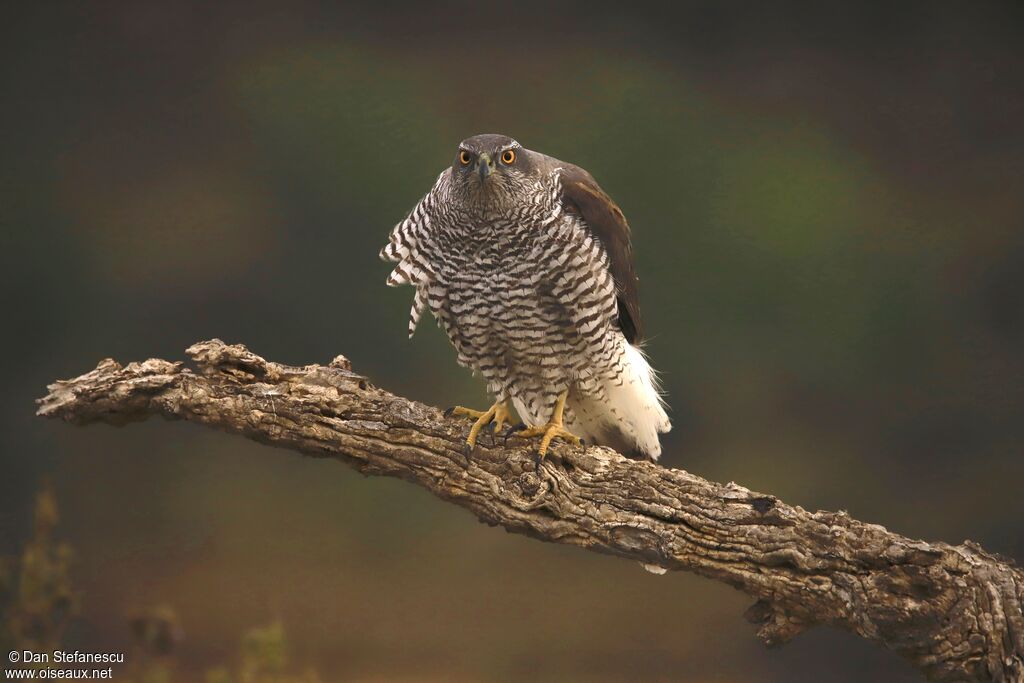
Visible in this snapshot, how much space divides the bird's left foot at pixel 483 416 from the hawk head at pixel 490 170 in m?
0.64

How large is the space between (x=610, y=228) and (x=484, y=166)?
1.59 ft

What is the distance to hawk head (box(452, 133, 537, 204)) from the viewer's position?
282 centimetres

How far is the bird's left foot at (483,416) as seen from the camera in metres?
2.98

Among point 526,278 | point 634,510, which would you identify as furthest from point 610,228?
point 634,510

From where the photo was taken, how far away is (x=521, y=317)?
2906mm

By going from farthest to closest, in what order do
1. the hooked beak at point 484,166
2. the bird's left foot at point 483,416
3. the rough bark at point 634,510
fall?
the bird's left foot at point 483,416
the hooked beak at point 484,166
the rough bark at point 634,510

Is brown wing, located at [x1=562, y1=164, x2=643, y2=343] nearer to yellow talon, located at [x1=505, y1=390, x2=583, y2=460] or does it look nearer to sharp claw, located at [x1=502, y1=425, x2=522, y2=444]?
yellow talon, located at [x1=505, y1=390, x2=583, y2=460]

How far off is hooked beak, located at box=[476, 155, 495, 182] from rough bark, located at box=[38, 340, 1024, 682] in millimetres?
706

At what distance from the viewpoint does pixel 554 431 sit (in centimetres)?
302

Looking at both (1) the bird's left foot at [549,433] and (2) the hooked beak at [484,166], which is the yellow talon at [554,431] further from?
(2) the hooked beak at [484,166]

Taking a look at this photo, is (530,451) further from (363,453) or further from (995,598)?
(995,598)

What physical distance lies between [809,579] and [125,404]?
6.34 ft

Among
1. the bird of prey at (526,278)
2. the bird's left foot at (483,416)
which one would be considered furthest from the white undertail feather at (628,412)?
the bird's left foot at (483,416)

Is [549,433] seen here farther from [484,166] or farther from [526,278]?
[484,166]
